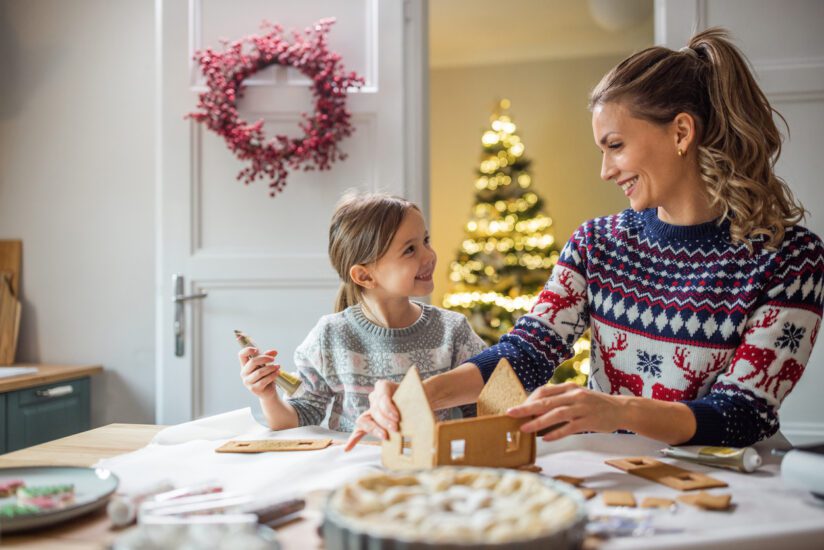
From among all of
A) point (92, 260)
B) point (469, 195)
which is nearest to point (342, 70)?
point (92, 260)

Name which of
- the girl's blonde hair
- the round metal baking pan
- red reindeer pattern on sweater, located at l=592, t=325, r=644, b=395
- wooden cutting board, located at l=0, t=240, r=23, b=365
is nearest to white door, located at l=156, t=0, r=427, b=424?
wooden cutting board, located at l=0, t=240, r=23, b=365

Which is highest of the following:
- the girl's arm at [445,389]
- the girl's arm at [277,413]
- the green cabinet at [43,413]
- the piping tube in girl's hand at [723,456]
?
the girl's arm at [445,389]

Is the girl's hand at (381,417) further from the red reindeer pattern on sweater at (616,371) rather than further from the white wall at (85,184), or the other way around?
the white wall at (85,184)

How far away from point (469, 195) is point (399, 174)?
3.33 m

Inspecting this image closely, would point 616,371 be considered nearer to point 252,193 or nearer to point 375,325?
point 375,325

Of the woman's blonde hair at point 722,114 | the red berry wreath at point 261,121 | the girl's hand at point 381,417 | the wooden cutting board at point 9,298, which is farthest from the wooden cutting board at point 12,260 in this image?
the woman's blonde hair at point 722,114

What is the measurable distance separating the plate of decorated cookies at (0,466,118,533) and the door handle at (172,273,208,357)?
1814mm

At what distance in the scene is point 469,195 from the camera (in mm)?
6004

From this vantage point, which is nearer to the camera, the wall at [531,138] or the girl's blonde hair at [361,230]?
the girl's blonde hair at [361,230]

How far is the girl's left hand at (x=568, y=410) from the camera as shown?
0.96m

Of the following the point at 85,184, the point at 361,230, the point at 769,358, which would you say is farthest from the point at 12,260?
the point at 769,358

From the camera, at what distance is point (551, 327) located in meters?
1.42

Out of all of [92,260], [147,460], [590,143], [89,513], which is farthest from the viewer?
[590,143]

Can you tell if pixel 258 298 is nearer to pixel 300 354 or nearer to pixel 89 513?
pixel 300 354
